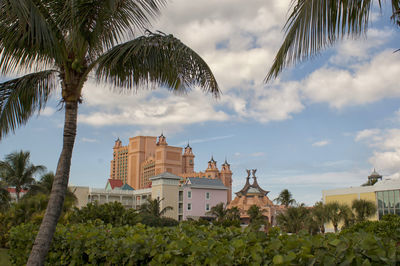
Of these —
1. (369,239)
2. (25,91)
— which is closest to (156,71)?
(25,91)

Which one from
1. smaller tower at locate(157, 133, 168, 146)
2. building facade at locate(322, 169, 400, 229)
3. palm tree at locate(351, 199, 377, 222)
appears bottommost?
palm tree at locate(351, 199, 377, 222)

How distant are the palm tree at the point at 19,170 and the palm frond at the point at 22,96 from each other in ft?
104

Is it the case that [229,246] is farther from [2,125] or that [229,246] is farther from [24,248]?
[24,248]

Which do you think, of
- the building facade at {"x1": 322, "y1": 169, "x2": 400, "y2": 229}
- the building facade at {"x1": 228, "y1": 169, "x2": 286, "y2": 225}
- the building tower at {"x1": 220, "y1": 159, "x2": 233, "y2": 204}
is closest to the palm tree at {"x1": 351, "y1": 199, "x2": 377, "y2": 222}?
the building facade at {"x1": 322, "y1": 169, "x2": 400, "y2": 229}

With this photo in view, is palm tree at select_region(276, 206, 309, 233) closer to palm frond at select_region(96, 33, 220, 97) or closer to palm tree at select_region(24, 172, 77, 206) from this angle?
palm tree at select_region(24, 172, 77, 206)

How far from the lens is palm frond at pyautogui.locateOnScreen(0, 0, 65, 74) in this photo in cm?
639

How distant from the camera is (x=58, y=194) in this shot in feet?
22.5

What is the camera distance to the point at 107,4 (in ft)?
22.2

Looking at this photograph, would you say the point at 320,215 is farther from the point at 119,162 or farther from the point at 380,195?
the point at 119,162

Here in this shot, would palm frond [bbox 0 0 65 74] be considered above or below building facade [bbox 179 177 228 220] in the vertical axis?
above

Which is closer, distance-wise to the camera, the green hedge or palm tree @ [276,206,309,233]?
the green hedge

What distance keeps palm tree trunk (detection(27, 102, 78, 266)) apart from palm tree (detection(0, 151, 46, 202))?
3376 centimetres

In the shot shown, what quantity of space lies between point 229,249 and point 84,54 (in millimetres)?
5367

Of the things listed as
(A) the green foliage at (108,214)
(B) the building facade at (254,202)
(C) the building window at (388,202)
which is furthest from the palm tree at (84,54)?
(B) the building facade at (254,202)
